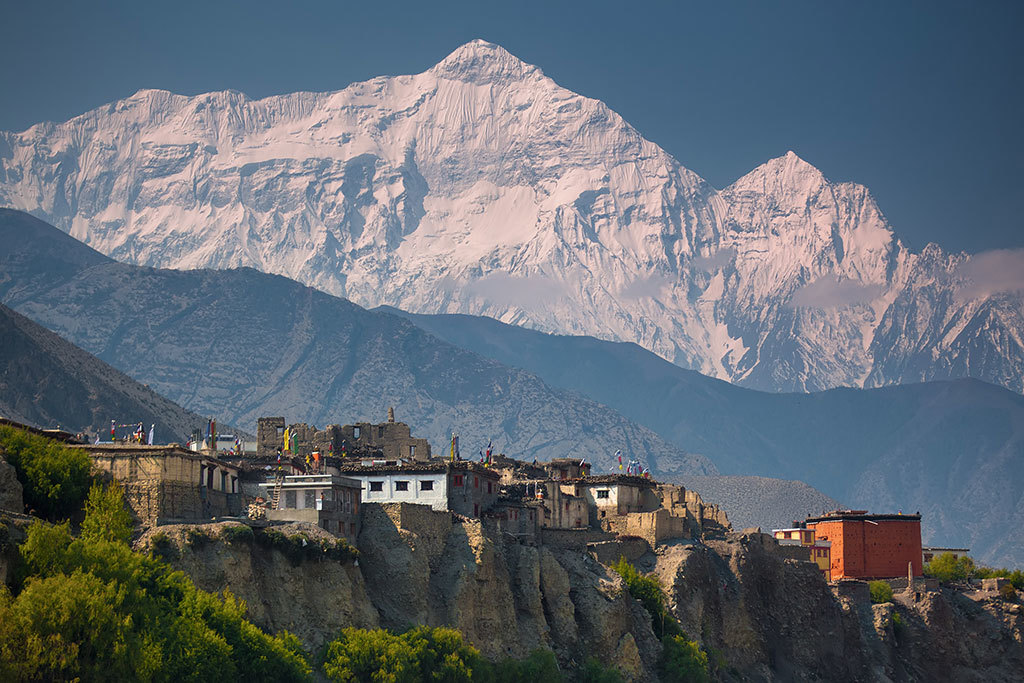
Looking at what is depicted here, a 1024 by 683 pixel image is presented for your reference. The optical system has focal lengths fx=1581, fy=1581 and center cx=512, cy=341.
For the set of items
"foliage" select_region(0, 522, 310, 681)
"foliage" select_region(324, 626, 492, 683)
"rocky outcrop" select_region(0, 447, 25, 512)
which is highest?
"rocky outcrop" select_region(0, 447, 25, 512)

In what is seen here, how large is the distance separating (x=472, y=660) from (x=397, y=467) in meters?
22.8

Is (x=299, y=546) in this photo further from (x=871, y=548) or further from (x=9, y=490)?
(x=871, y=548)

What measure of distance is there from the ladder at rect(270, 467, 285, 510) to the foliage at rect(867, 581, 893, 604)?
81556mm

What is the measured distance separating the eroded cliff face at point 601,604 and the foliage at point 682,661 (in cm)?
126

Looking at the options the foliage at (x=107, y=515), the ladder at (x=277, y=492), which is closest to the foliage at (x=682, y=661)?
the ladder at (x=277, y=492)

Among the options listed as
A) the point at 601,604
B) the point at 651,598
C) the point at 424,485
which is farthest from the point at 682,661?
the point at 424,485

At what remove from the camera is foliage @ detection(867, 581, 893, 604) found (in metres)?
166

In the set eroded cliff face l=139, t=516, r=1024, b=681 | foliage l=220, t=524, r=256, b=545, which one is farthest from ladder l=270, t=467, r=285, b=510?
foliage l=220, t=524, r=256, b=545

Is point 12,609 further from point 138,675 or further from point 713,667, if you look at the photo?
point 713,667

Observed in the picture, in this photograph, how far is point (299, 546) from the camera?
93750 mm

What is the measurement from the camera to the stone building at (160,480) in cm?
9006

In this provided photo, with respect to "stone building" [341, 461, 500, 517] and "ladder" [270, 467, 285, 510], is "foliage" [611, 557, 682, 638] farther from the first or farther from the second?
"ladder" [270, 467, 285, 510]

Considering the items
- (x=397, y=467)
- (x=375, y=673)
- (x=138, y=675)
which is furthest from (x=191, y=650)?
(x=397, y=467)

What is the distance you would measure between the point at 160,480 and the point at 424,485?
3110cm
